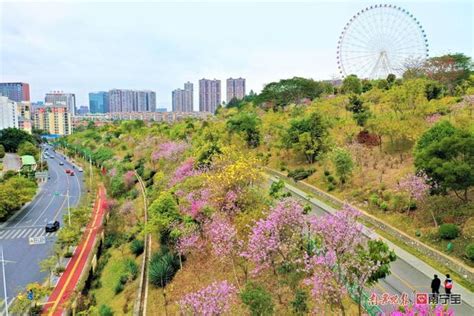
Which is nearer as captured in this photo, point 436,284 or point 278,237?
point 436,284

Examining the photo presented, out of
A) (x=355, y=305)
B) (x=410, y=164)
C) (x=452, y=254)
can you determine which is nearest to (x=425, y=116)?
(x=410, y=164)

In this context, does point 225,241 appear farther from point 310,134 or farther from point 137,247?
point 310,134

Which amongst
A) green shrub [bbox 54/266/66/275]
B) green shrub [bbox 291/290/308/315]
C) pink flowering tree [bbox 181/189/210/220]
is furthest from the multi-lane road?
green shrub [bbox 291/290/308/315]

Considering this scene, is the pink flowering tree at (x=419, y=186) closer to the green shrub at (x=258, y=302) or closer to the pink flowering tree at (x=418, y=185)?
the pink flowering tree at (x=418, y=185)

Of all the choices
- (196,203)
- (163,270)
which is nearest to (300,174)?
(196,203)

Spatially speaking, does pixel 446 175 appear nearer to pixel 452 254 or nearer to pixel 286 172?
pixel 452 254

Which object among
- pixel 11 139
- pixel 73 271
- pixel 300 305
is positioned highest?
pixel 11 139

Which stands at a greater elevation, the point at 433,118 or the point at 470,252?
the point at 433,118

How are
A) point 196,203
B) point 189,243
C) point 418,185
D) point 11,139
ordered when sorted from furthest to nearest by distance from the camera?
point 11,139 → point 418,185 → point 196,203 → point 189,243
